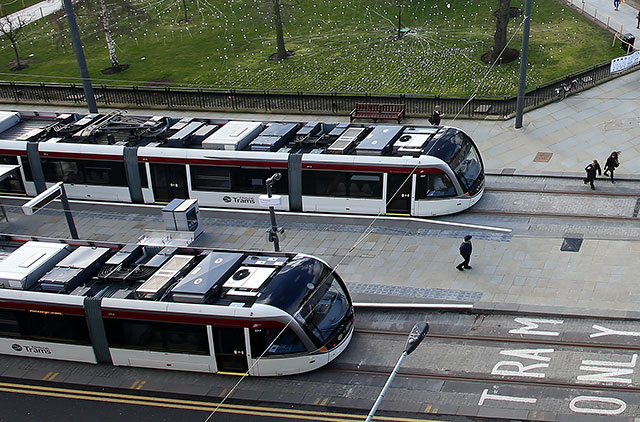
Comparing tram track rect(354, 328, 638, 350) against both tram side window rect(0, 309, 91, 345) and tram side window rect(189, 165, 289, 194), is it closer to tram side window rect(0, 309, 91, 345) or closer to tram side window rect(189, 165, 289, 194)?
tram side window rect(0, 309, 91, 345)

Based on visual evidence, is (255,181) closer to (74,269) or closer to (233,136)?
(233,136)

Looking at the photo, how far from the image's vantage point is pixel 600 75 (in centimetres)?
4044

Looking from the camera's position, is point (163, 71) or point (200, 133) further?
point (163, 71)

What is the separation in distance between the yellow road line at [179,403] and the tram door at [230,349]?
1133mm

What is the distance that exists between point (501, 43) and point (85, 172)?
84.1 feet

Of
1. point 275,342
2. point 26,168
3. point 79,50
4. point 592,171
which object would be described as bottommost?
point 592,171

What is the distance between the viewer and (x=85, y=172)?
107 ft

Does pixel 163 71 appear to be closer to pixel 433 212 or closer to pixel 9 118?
pixel 9 118

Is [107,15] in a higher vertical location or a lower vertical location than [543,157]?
higher

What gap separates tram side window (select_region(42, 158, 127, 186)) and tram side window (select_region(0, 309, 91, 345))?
10621 mm

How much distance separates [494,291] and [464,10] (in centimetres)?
3448

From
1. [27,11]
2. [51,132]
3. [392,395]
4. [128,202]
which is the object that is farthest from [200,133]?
[27,11]

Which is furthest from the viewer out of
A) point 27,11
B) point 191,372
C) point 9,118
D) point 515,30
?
point 27,11

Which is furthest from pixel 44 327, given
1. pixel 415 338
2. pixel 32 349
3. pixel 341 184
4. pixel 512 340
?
pixel 512 340
